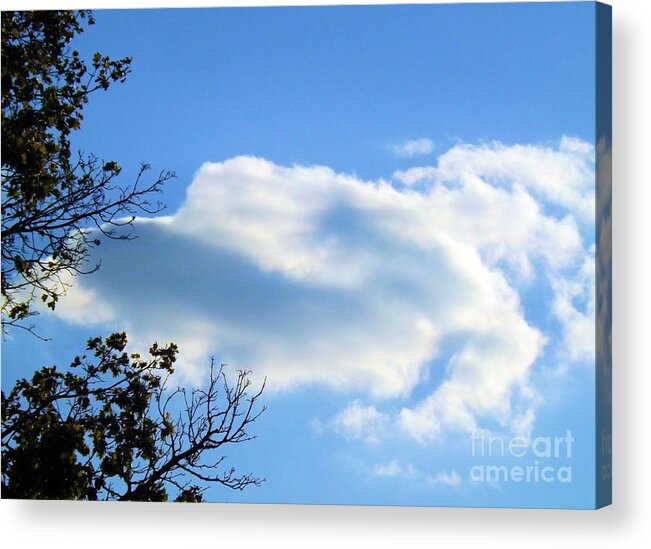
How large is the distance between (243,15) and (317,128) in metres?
0.93

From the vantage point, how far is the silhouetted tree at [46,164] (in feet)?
29.7

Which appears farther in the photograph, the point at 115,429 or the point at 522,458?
the point at 115,429

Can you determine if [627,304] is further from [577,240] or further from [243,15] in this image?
[243,15]

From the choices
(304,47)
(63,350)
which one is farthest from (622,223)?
(63,350)

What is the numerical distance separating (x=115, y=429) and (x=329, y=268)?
1.82 metres

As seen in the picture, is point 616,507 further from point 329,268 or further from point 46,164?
point 46,164

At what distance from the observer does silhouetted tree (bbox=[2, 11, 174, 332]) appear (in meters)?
9.05

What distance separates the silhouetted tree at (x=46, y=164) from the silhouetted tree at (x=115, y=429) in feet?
1.76

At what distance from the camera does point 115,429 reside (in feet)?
29.6

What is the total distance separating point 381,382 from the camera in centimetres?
858

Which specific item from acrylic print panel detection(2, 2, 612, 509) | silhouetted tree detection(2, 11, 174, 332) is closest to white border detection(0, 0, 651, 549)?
acrylic print panel detection(2, 2, 612, 509)

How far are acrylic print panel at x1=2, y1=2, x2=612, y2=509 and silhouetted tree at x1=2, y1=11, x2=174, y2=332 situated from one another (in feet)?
0.07

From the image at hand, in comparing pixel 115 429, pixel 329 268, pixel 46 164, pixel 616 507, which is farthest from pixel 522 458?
pixel 46 164

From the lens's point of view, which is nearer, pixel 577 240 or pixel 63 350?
pixel 577 240
